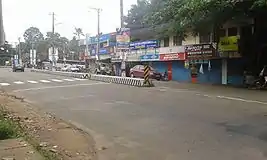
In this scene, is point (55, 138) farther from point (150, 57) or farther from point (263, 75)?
point (150, 57)

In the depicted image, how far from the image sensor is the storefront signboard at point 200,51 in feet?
104

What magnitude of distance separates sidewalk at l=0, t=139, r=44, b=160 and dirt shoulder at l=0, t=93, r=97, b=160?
0.76 feet

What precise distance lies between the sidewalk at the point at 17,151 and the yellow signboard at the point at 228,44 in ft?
73.8

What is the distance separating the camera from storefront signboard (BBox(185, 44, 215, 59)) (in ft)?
104

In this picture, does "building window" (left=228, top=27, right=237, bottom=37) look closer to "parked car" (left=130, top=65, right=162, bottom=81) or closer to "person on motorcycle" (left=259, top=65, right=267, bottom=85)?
"person on motorcycle" (left=259, top=65, right=267, bottom=85)

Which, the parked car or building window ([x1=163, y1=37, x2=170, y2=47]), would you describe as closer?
the parked car

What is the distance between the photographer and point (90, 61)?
62000 millimetres

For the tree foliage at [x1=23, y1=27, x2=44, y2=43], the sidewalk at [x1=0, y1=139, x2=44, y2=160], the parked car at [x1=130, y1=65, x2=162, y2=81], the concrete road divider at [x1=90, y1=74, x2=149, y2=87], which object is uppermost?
the tree foliage at [x1=23, y1=27, x2=44, y2=43]

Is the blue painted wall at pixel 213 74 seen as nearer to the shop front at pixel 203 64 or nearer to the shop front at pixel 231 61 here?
the shop front at pixel 203 64

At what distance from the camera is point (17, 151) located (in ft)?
25.0

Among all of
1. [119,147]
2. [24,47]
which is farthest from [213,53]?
[24,47]

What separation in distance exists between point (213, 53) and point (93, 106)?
17063 millimetres

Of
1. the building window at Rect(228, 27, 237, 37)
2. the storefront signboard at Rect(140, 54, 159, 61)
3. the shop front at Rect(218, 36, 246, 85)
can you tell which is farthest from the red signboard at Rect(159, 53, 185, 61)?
the shop front at Rect(218, 36, 246, 85)

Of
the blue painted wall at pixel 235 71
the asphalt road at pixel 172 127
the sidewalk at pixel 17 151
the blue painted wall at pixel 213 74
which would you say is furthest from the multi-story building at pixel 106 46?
the sidewalk at pixel 17 151
